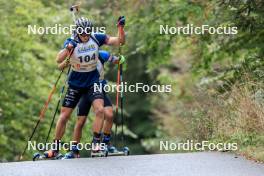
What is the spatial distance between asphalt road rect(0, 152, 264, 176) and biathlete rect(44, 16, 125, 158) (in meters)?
1.09

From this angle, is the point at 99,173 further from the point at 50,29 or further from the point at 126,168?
the point at 50,29

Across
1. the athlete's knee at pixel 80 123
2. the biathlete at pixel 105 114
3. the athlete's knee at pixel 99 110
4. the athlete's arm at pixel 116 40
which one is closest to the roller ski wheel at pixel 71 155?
the biathlete at pixel 105 114

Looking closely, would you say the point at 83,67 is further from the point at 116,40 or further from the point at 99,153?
the point at 99,153

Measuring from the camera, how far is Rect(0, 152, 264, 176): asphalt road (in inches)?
399

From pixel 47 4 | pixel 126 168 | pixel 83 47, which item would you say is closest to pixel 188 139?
pixel 83 47

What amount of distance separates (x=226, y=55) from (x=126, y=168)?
1015 cm

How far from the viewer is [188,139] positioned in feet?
47.4

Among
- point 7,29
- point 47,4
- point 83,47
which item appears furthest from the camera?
point 47,4

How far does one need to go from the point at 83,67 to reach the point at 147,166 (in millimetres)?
2481

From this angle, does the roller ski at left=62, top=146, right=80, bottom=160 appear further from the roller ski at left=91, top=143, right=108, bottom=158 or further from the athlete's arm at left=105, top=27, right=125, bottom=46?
the athlete's arm at left=105, top=27, right=125, bottom=46

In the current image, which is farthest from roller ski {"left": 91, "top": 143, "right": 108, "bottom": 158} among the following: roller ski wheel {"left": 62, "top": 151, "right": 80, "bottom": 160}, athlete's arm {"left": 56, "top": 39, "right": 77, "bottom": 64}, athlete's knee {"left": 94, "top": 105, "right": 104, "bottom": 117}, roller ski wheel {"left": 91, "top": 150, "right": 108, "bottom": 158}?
athlete's arm {"left": 56, "top": 39, "right": 77, "bottom": 64}

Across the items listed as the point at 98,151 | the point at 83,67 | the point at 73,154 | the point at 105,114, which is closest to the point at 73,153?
the point at 73,154

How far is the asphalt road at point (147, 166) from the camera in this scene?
1014 centimetres

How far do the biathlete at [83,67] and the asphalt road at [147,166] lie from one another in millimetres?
1090
